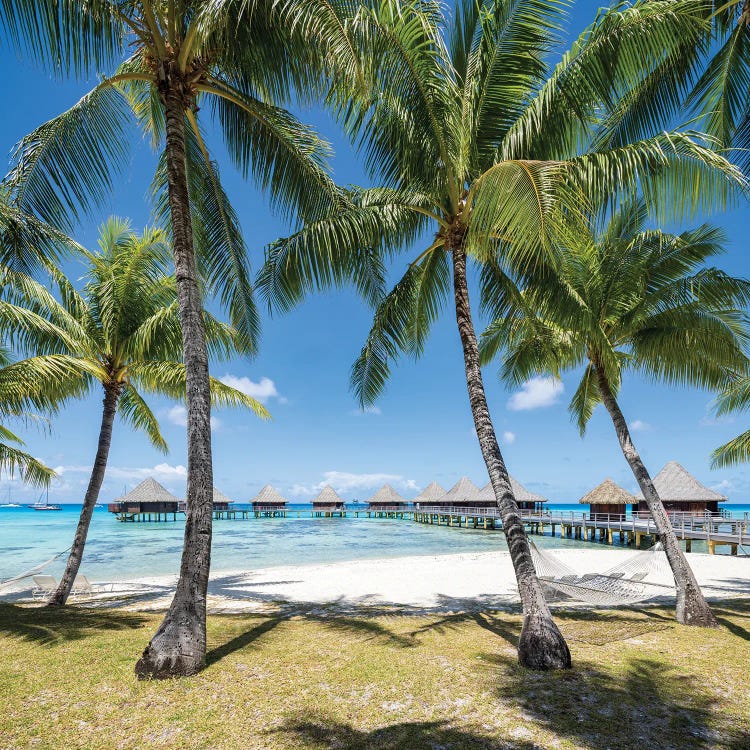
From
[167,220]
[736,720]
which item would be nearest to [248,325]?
[167,220]

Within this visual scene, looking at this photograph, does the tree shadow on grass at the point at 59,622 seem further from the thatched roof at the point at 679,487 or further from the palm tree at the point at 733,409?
the thatched roof at the point at 679,487

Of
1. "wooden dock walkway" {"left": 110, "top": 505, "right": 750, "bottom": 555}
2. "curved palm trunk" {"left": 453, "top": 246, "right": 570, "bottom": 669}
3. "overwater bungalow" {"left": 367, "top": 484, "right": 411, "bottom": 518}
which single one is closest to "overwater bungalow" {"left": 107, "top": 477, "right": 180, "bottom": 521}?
"wooden dock walkway" {"left": 110, "top": 505, "right": 750, "bottom": 555}

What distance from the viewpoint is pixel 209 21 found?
4.57 meters

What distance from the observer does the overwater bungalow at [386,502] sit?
52.2 metres

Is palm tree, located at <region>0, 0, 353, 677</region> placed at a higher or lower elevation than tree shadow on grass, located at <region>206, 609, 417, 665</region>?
higher

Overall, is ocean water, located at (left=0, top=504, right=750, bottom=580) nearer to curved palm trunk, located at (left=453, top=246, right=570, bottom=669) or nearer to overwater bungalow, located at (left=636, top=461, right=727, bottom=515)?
overwater bungalow, located at (left=636, top=461, right=727, bottom=515)

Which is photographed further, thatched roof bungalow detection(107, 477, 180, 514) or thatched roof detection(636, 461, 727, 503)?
thatched roof bungalow detection(107, 477, 180, 514)

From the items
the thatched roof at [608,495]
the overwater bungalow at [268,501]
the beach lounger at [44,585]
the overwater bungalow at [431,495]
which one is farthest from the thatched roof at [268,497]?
the beach lounger at [44,585]

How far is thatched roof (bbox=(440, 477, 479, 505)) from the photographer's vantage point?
4162cm

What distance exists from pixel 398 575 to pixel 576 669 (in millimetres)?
9484

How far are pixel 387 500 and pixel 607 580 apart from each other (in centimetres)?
4428

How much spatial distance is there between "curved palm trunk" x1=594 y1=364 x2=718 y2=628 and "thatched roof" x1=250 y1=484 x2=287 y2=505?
49778mm

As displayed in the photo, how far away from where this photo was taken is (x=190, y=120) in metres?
5.92

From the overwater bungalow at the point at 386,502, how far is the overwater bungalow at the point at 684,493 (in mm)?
28363
